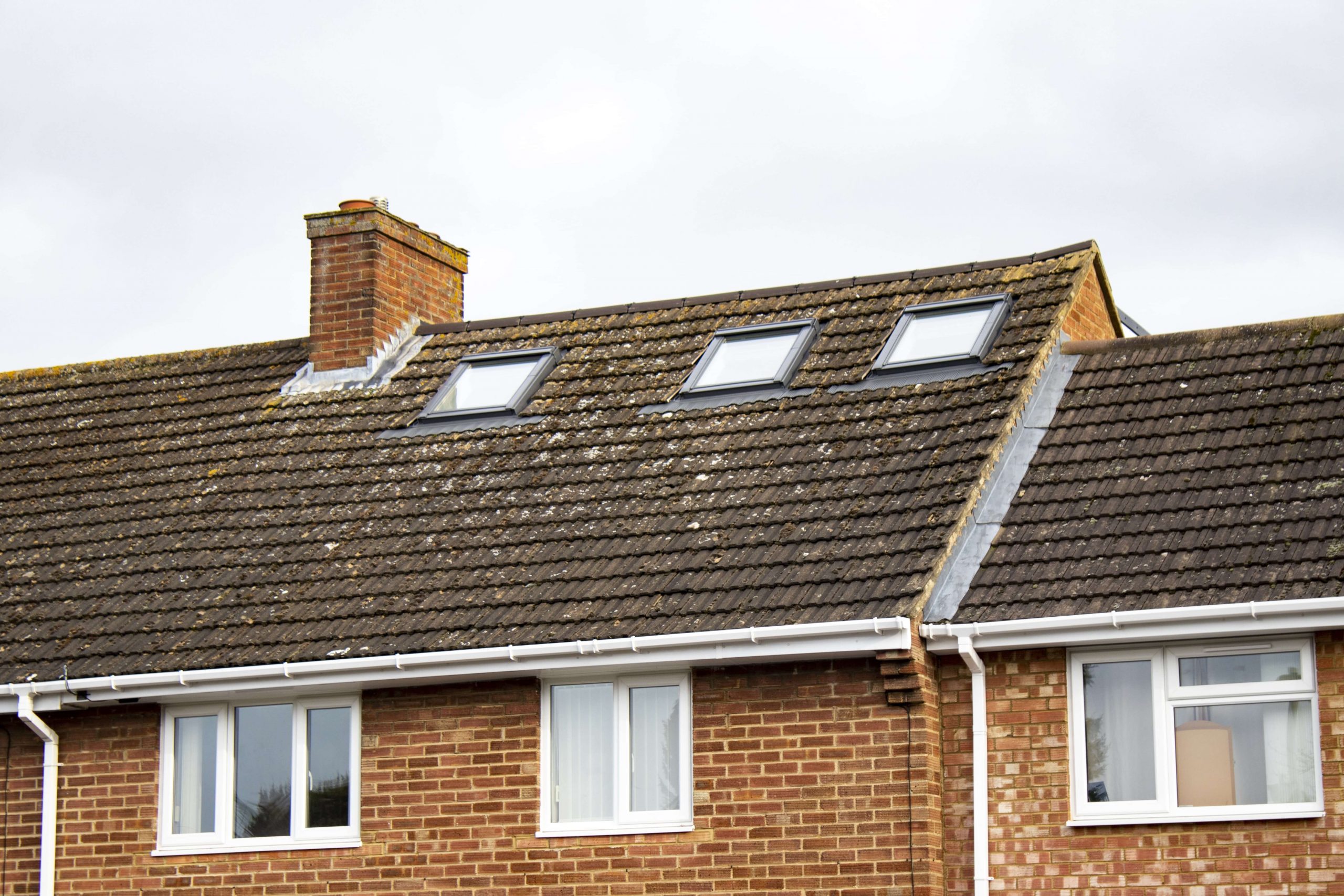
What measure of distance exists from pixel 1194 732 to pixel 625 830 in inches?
157

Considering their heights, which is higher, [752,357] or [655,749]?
[752,357]

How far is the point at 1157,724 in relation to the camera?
13.1m

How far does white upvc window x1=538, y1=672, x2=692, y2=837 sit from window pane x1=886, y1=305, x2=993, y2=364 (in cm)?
390

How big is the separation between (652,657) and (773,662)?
2.81 ft

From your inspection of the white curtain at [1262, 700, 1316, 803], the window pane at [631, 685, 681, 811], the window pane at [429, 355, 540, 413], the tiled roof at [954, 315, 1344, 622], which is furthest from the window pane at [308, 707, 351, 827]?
the white curtain at [1262, 700, 1316, 803]

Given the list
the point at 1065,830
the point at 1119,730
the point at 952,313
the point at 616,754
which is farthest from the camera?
the point at 952,313

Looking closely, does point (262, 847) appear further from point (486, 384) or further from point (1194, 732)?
point (1194, 732)

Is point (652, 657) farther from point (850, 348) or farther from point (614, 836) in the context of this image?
point (850, 348)

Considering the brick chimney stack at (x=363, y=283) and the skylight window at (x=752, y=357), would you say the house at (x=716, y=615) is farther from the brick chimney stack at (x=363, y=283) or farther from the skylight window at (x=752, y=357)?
the brick chimney stack at (x=363, y=283)

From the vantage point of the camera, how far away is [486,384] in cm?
1822

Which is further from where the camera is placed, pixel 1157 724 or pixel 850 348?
pixel 850 348

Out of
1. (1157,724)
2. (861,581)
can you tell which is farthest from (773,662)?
(1157,724)

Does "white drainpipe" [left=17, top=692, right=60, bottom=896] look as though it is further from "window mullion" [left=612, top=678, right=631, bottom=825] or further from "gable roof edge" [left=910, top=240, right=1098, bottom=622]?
"gable roof edge" [left=910, top=240, right=1098, bottom=622]

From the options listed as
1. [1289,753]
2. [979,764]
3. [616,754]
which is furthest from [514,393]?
[1289,753]
